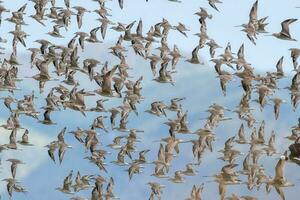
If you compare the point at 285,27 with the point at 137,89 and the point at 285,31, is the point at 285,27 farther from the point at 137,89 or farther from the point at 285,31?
the point at 137,89

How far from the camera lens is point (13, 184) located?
168 feet

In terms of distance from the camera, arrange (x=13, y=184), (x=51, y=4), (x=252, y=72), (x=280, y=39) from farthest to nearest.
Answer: (x=13, y=184) → (x=51, y=4) → (x=252, y=72) → (x=280, y=39)

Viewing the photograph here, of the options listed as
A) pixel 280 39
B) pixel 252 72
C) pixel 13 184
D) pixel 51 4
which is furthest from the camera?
pixel 13 184

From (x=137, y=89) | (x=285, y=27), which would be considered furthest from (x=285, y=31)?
(x=137, y=89)

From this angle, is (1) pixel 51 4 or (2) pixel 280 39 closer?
(2) pixel 280 39

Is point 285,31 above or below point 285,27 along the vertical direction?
below

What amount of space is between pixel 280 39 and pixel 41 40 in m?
13.3

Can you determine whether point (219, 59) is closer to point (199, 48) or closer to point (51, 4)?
point (199, 48)

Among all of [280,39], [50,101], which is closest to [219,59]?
[280,39]

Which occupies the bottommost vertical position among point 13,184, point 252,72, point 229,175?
point 13,184

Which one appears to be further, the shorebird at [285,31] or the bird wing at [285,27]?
the bird wing at [285,27]

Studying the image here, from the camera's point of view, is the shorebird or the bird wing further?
the bird wing

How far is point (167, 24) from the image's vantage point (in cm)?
4859

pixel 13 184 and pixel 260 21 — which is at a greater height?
pixel 260 21
